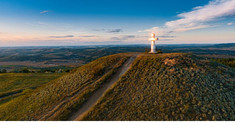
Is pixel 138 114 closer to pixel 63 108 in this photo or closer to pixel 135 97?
pixel 135 97

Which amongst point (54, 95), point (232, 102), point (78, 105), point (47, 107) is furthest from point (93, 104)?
point (232, 102)

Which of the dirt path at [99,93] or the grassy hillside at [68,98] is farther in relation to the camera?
the grassy hillside at [68,98]

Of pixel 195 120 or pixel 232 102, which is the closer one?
pixel 195 120

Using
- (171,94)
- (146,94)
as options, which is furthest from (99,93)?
(171,94)

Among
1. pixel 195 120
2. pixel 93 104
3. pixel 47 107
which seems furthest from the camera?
pixel 47 107

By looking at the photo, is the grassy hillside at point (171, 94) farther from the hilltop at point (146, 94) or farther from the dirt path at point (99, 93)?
the dirt path at point (99, 93)

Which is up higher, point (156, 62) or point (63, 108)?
point (156, 62)

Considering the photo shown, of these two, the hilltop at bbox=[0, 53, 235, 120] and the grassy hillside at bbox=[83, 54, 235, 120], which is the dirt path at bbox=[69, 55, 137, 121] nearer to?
the hilltop at bbox=[0, 53, 235, 120]

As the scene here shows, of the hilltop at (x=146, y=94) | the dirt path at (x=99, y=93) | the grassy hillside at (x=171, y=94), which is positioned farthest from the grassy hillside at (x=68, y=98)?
the grassy hillside at (x=171, y=94)
